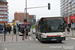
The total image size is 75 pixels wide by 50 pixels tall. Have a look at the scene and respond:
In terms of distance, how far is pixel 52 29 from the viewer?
15250 millimetres

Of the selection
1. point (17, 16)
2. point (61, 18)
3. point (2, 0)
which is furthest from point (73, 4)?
point (61, 18)

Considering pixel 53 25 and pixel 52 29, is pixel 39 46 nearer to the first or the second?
pixel 52 29

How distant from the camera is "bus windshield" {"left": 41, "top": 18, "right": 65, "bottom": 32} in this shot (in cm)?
1529

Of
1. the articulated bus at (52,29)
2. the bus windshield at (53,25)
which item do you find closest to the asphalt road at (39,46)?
the articulated bus at (52,29)

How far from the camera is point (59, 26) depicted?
1537 cm

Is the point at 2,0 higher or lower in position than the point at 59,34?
higher

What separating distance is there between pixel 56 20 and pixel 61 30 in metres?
1.08

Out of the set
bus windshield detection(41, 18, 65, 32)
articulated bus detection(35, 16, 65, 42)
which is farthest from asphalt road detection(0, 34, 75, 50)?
bus windshield detection(41, 18, 65, 32)

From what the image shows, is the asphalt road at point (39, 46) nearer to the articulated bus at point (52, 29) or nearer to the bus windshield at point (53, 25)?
the articulated bus at point (52, 29)

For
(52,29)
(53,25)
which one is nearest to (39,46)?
(52,29)

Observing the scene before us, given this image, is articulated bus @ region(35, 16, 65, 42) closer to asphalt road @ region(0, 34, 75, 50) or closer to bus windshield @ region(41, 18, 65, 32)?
bus windshield @ region(41, 18, 65, 32)

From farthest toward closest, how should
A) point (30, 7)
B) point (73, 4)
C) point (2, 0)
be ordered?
point (73, 4)
point (2, 0)
point (30, 7)

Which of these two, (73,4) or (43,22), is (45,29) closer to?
(43,22)

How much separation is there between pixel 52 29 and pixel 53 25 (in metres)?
0.41
